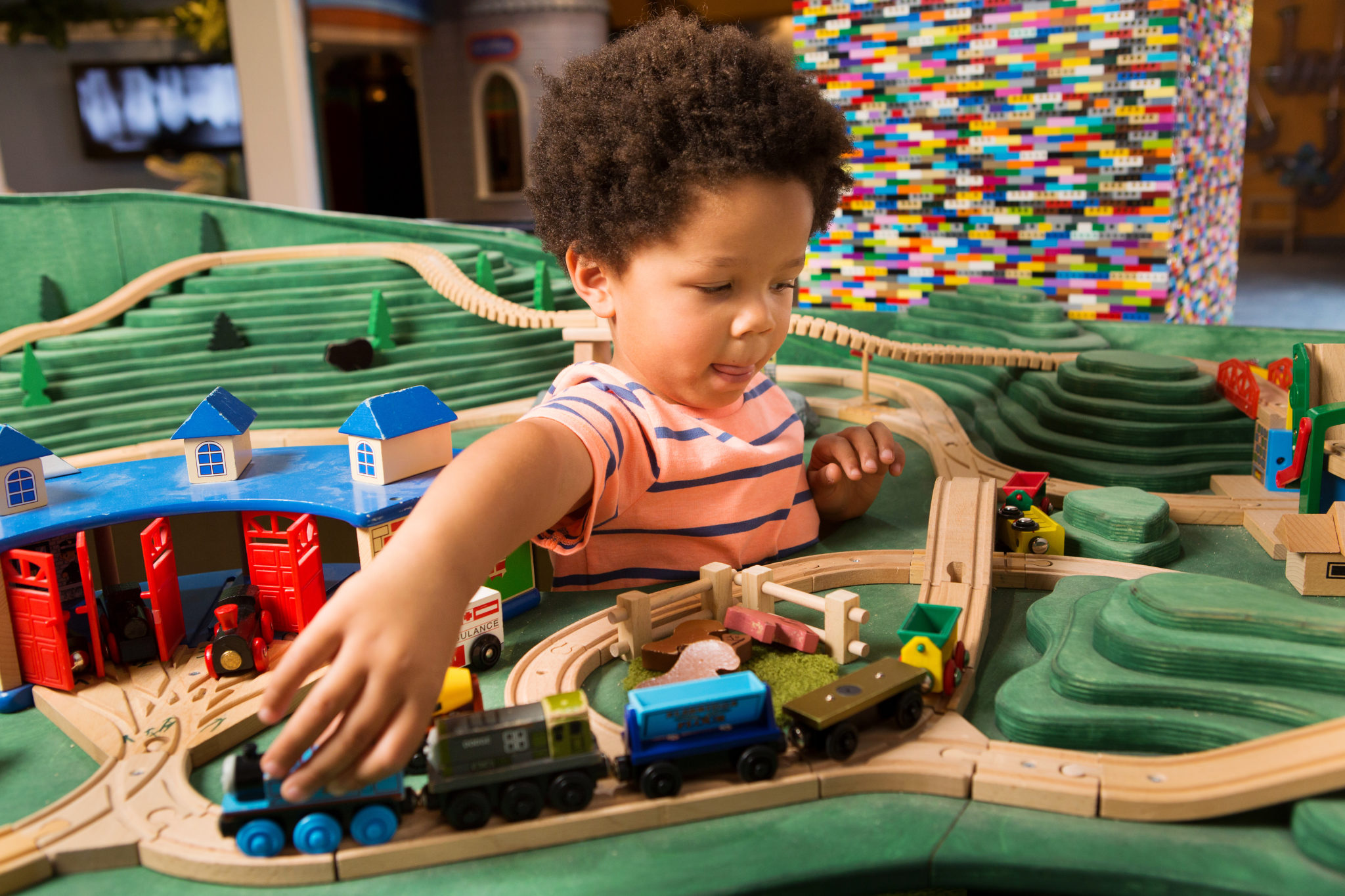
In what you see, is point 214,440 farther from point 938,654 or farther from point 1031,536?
point 1031,536

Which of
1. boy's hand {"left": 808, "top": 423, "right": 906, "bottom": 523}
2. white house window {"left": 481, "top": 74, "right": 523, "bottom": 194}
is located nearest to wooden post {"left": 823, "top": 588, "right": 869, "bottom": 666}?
boy's hand {"left": 808, "top": 423, "right": 906, "bottom": 523}

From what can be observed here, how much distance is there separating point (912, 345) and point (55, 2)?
17.5 feet

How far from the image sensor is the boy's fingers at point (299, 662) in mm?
912

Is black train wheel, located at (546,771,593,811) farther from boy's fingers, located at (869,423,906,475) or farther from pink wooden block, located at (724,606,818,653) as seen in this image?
boy's fingers, located at (869,423,906,475)

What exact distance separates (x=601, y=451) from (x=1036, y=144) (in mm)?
2468

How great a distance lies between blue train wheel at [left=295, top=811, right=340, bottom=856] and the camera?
0.99 meters

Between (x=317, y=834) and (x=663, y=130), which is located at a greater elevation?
(x=663, y=130)

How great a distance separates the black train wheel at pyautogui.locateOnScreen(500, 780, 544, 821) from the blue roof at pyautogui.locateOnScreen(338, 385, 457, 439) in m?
0.73

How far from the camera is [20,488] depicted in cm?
151

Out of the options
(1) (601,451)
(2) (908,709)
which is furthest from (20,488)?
(2) (908,709)

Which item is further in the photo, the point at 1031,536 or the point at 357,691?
the point at 1031,536

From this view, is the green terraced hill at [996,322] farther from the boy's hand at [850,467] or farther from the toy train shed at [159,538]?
the toy train shed at [159,538]

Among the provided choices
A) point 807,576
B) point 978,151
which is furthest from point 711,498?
point 978,151

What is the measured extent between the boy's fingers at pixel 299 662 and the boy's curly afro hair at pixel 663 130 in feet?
2.39
